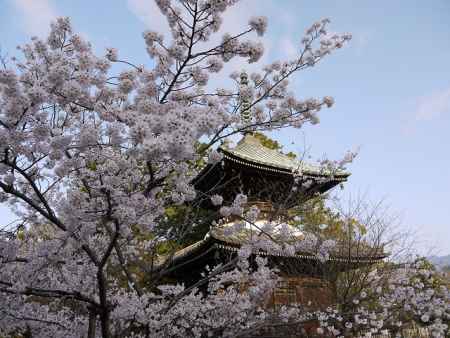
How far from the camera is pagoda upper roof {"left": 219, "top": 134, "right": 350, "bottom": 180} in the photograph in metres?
10.5

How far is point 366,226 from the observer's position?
1202cm

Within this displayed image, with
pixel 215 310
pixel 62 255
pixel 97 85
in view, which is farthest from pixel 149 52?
pixel 215 310

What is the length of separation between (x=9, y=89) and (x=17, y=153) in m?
0.59

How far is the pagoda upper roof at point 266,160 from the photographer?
10453 millimetres

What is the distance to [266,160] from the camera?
11.3 m

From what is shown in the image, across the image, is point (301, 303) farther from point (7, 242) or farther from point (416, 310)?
point (7, 242)

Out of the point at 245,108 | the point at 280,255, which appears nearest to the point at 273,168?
the point at 280,255

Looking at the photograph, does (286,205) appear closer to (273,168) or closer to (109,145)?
(273,168)

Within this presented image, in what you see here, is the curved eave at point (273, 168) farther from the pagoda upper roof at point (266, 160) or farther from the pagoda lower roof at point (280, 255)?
the pagoda lower roof at point (280, 255)

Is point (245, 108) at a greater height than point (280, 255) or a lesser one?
greater

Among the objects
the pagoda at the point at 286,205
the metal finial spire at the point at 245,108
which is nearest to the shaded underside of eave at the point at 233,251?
the pagoda at the point at 286,205

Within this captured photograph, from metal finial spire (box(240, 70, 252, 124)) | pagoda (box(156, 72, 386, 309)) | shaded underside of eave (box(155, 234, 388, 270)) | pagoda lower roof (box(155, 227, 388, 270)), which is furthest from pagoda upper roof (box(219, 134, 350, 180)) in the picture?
metal finial spire (box(240, 70, 252, 124))

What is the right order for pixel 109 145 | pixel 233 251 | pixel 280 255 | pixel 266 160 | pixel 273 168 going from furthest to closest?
pixel 266 160
pixel 273 168
pixel 233 251
pixel 280 255
pixel 109 145

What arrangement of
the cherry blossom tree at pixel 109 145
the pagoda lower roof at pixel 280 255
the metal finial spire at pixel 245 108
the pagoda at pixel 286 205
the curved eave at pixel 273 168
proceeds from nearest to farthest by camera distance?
1. the cherry blossom tree at pixel 109 145
2. the metal finial spire at pixel 245 108
3. the pagoda lower roof at pixel 280 255
4. the curved eave at pixel 273 168
5. the pagoda at pixel 286 205
